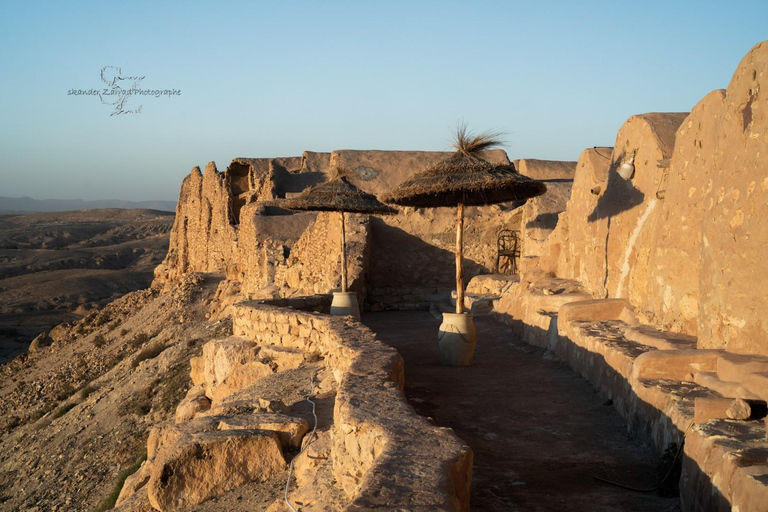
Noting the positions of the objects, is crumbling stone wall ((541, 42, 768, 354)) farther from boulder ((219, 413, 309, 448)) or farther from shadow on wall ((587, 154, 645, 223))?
boulder ((219, 413, 309, 448))

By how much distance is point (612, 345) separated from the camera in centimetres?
573

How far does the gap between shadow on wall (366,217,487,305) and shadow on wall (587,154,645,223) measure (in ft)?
20.2

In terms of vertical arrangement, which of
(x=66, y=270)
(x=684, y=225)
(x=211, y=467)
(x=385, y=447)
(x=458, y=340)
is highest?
(x=684, y=225)

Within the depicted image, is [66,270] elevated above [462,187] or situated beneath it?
situated beneath

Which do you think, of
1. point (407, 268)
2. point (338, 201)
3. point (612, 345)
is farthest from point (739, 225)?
point (407, 268)

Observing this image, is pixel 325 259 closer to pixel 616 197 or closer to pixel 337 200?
pixel 337 200

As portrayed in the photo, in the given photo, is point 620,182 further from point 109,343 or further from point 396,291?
point 109,343

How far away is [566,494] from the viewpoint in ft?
12.5

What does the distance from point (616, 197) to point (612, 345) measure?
283 centimetres

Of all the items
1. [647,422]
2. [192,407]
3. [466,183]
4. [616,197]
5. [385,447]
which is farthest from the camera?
[192,407]

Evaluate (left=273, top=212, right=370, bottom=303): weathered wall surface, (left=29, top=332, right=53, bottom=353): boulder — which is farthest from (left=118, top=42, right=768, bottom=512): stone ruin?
(left=29, top=332, right=53, bottom=353): boulder

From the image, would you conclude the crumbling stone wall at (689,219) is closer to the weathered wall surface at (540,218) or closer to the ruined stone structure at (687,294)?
the ruined stone structure at (687,294)

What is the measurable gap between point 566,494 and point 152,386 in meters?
8.65

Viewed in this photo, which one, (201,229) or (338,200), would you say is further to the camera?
(201,229)
